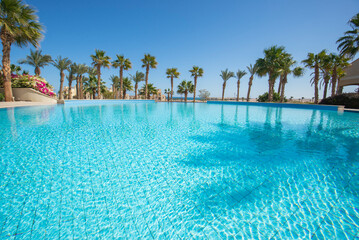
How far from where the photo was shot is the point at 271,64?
25.0 m

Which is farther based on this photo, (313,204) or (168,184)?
(168,184)

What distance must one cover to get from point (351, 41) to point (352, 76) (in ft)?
41.7

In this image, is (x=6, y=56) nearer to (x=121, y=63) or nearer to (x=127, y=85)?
(x=121, y=63)

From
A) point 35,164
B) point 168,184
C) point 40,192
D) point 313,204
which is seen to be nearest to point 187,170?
point 168,184

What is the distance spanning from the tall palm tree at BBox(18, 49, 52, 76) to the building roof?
4881 centimetres

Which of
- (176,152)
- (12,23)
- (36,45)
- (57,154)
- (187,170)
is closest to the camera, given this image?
(187,170)

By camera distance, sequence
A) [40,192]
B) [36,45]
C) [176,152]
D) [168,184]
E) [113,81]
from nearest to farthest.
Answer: [40,192]
[168,184]
[176,152]
[36,45]
[113,81]

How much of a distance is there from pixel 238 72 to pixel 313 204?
3490 cm

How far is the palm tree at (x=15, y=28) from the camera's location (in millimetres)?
12781

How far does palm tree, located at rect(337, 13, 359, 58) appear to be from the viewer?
1617 centimetres

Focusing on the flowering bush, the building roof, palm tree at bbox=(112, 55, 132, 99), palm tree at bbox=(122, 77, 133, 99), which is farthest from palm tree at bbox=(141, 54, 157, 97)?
the building roof

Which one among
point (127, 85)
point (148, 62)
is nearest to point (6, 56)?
point (148, 62)

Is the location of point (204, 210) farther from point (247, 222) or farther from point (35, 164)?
point (35, 164)

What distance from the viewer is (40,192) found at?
2.52m
